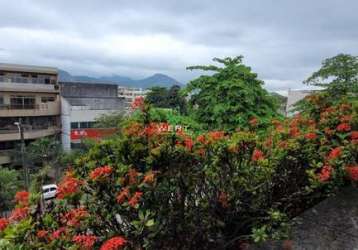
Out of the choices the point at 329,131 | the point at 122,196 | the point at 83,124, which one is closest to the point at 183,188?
the point at 122,196

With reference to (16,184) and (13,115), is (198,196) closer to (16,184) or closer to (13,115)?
(16,184)

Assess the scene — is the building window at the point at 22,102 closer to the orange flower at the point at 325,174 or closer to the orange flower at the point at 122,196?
the orange flower at the point at 122,196

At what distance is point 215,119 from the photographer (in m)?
6.61

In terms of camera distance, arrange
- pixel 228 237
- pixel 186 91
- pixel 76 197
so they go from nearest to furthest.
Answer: pixel 76 197 → pixel 228 237 → pixel 186 91

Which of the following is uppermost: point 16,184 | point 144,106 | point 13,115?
point 144,106

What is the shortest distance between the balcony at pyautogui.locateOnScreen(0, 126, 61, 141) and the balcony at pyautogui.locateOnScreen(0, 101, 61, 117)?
97cm

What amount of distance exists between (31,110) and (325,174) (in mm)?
20947

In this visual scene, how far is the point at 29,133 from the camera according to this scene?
19.9 meters

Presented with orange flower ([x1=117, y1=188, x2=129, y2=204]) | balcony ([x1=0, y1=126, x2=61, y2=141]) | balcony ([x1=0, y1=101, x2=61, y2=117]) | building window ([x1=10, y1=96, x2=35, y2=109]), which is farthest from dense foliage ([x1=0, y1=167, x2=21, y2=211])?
orange flower ([x1=117, y1=188, x2=129, y2=204])

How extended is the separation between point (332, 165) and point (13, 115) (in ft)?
67.4

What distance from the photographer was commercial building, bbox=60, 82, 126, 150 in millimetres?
21797

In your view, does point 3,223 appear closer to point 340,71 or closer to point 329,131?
point 329,131

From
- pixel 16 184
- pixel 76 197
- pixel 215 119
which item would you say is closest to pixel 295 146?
pixel 76 197

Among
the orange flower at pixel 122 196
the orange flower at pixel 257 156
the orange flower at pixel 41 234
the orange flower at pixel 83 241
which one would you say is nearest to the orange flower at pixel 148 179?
the orange flower at pixel 122 196
